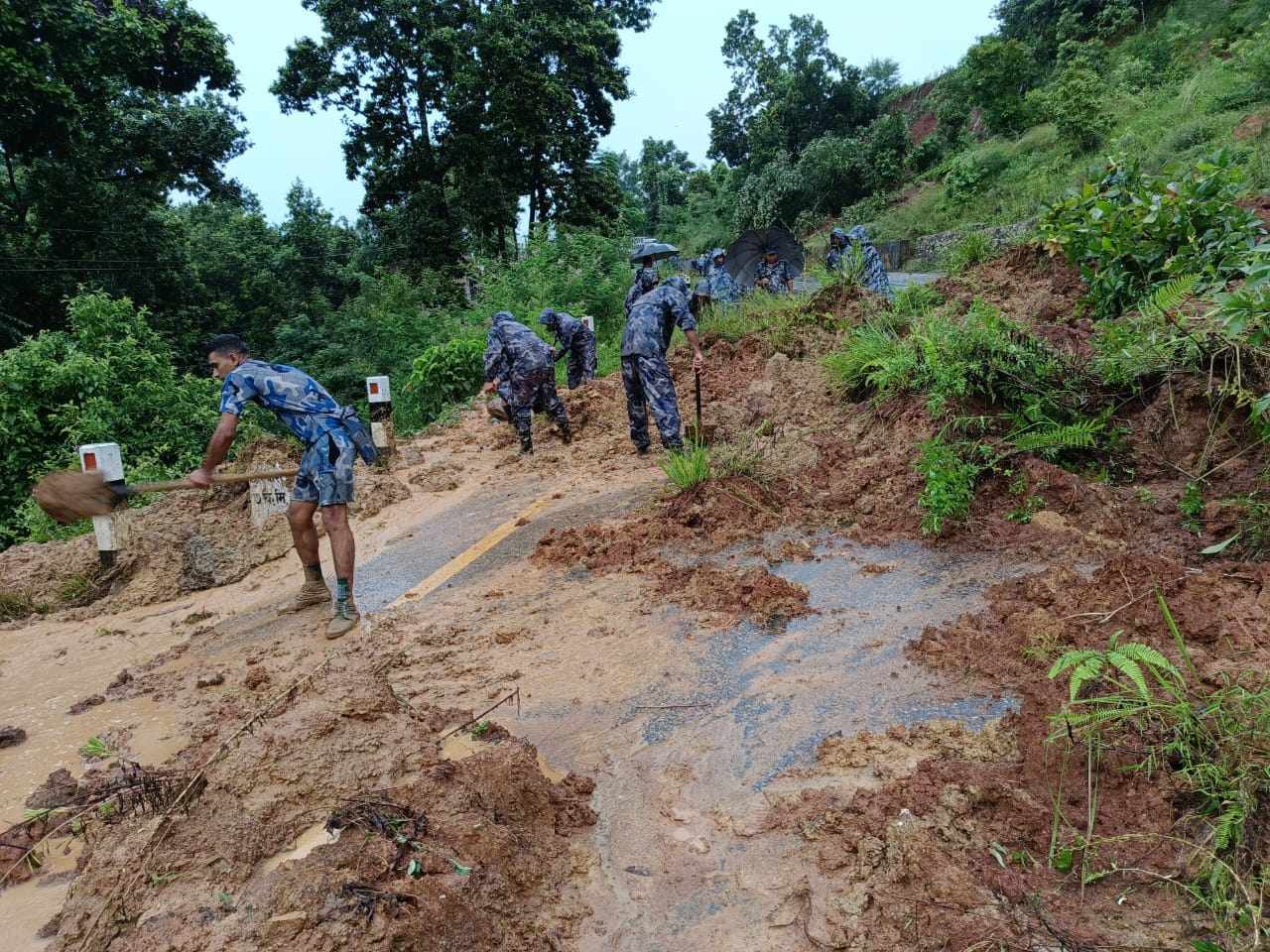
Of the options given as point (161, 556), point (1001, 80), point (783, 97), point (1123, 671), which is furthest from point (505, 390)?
point (783, 97)

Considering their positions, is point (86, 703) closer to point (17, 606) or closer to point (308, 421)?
point (308, 421)

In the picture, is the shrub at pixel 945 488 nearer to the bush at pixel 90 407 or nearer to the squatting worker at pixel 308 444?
the squatting worker at pixel 308 444

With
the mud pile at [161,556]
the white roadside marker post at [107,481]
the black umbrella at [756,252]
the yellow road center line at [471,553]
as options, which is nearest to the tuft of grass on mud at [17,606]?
the mud pile at [161,556]

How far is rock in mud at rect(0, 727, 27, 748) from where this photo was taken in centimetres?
360

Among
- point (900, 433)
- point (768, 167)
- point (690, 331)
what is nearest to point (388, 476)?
point (690, 331)

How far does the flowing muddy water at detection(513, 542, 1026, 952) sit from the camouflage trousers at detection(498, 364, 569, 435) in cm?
476

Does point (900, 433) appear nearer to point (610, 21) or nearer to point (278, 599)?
point (278, 599)

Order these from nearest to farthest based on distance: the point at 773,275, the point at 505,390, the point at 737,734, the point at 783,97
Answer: the point at 737,734, the point at 505,390, the point at 773,275, the point at 783,97

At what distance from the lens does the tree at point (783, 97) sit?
32.8m

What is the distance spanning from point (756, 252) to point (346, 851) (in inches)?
492

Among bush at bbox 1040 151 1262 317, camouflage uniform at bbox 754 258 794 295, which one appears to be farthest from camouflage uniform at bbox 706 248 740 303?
bush at bbox 1040 151 1262 317

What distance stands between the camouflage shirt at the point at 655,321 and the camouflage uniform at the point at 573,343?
8.03ft

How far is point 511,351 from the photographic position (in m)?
8.49

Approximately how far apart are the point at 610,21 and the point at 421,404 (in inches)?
Result: 680
